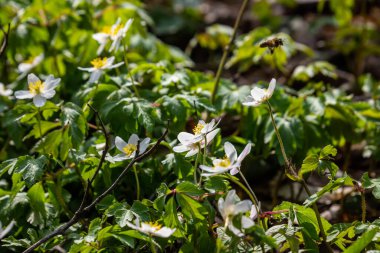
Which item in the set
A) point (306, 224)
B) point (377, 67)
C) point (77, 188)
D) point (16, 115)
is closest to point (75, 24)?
point (16, 115)

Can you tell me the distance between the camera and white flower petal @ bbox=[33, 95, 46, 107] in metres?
1.98

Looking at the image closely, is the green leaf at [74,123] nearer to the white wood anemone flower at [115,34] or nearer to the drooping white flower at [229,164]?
the white wood anemone flower at [115,34]

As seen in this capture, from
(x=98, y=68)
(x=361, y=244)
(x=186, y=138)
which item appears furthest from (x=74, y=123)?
(x=361, y=244)

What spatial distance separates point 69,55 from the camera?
305cm

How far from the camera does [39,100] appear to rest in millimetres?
2004

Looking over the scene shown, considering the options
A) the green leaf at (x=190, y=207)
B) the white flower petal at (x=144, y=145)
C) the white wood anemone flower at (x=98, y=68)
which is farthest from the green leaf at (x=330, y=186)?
the white wood anemone flower at (x=98, y=68)

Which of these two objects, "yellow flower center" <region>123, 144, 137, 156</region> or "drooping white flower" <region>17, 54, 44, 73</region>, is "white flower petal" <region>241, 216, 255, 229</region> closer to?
"yellow flower center" <region>123, 144, 137, 156</region>

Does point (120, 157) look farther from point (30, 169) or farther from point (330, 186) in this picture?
point (330, 186)

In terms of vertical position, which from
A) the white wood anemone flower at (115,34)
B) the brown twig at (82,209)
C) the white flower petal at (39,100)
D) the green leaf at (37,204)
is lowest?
the green leaf at (37,204)

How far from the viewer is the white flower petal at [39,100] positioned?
6.49 ft

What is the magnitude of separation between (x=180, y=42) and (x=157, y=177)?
9.61 feet

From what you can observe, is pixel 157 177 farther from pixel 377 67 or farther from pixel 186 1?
pixel 186 1

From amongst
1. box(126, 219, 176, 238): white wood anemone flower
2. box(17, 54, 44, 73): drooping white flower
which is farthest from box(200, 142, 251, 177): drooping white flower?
box(17, 54, 44, 73): drooping white flower

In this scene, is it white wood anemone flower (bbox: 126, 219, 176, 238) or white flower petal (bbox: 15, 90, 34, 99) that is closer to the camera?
white wood anemone flower (bbox: 126, 219, 176, 238)
